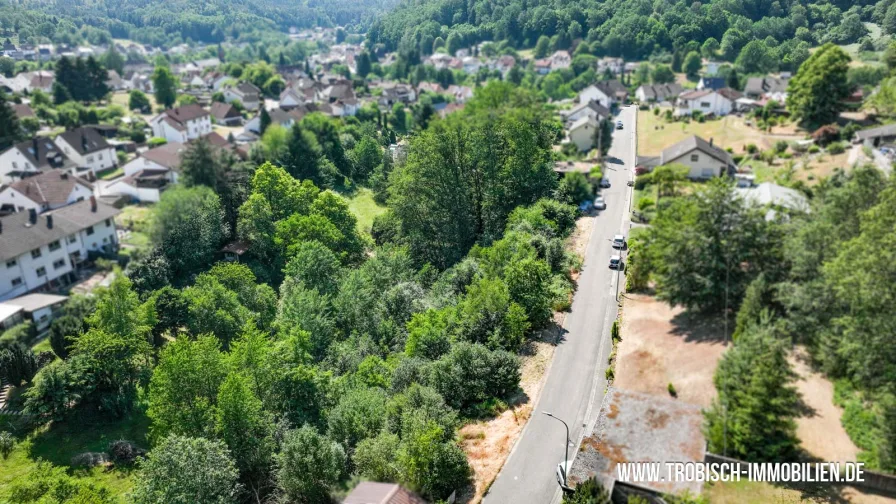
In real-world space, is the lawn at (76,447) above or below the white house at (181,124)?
below

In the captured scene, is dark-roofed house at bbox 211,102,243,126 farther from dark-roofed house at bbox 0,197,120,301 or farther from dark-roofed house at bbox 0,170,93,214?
dark-roofed house at bbox 0,197,120,301

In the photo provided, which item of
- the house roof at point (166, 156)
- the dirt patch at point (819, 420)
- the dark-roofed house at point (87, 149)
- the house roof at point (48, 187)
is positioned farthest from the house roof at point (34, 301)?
the dirt patch at point (819, 420)

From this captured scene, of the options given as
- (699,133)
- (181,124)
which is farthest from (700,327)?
(181,124)

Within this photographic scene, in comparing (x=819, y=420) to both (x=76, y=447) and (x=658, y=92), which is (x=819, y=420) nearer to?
(x=76, y=447)

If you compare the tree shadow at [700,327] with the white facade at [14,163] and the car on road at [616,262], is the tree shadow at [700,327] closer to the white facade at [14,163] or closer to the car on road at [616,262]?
the car on road at [616,262]

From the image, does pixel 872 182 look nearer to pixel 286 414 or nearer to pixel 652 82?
pixel 286 414

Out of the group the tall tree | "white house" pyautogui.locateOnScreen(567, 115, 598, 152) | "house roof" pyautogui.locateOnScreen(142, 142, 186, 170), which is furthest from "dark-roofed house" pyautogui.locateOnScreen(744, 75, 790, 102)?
"house roof" pyautogui.locateOnScreen(142, 142, 186, 170)

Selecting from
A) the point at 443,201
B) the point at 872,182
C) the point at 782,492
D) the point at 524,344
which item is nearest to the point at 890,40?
the point at 872,182
